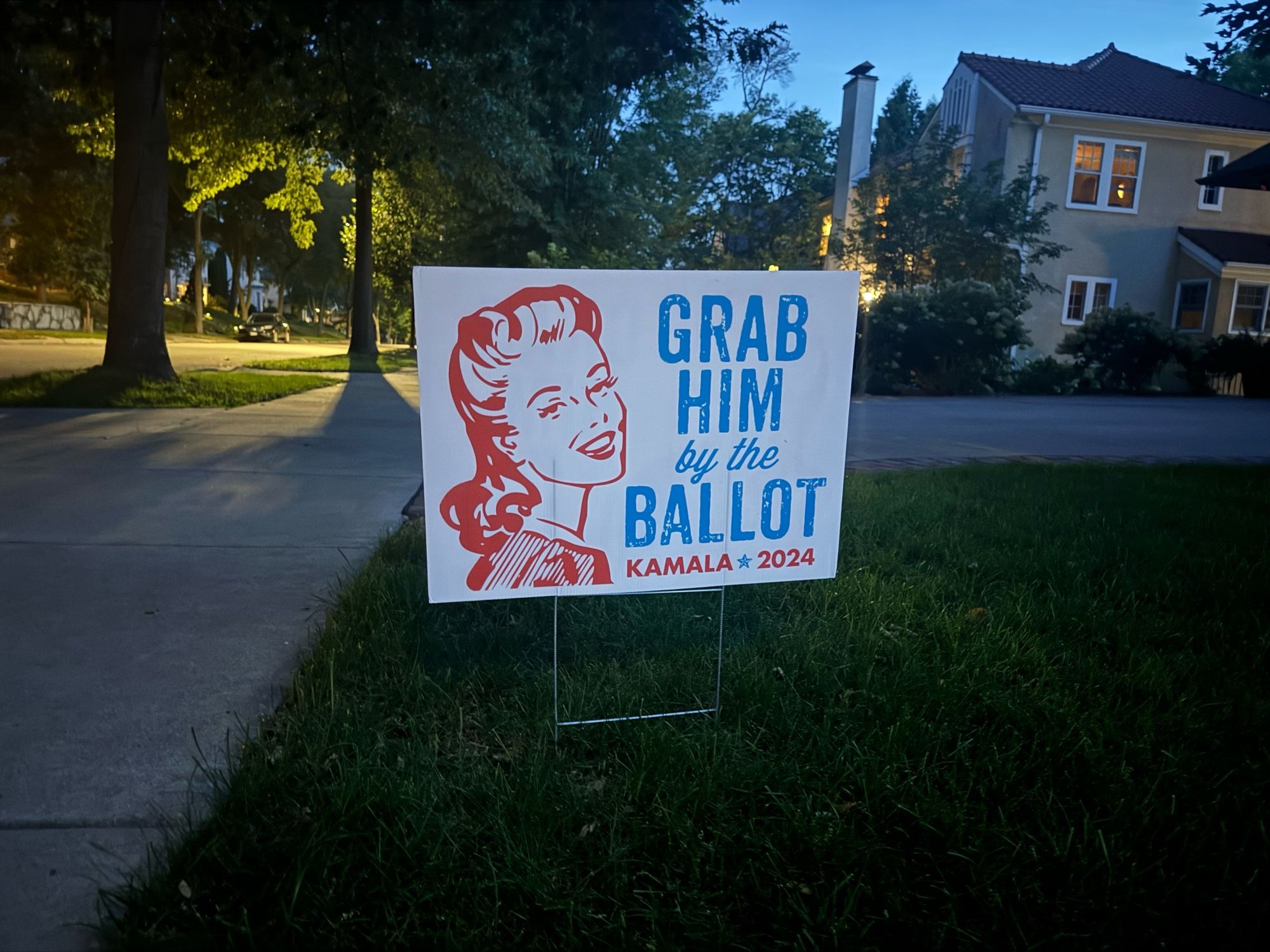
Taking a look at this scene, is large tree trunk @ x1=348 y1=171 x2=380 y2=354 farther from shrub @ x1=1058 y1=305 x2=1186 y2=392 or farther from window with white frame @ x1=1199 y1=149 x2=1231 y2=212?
window with white frame @ x1=1199 y1=149 x2=1231 y2=212

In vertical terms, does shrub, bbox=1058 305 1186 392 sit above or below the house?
below

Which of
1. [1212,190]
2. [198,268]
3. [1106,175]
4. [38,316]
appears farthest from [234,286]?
[1212,190]

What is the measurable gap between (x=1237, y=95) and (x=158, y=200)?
28236mm

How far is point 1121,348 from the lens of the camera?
1908 centimetres

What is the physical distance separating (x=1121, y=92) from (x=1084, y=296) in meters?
5.79

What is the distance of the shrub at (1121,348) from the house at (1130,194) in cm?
434

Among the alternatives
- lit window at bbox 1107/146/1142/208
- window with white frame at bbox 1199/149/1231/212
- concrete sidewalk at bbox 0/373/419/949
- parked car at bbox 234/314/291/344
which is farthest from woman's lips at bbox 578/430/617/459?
parked car at bbox 234/314/291/344

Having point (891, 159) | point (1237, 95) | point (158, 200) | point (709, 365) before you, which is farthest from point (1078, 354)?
point (709, 365)

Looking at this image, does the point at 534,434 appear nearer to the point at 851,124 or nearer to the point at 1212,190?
the point at 851,124

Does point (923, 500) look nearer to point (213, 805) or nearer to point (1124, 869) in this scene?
point (1124, 869)

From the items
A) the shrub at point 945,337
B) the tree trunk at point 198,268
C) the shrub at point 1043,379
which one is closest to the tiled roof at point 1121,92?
the shrub at point 1043,379

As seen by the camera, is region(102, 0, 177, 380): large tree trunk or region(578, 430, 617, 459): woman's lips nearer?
region(578, 430, 617, 459): woman's lips

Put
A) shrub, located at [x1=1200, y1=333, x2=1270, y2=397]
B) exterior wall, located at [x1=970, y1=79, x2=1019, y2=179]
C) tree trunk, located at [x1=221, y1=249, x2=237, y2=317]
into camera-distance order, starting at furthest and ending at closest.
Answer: tree trunk, located at [x1=221, y1=249, x2=237, y2=317], exterior wall, located at [x1=970, y1=79, x2=1019, y2=179], shrub, located at [x1=1200, y1=333, x2=1270, y2=397]

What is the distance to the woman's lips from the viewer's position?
8.31 ft
